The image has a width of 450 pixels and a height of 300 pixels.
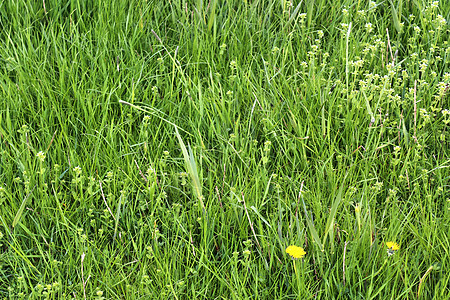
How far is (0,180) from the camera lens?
7.48ft

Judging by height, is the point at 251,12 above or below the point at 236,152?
above

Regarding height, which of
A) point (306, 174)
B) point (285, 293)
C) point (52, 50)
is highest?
point (52, 50)

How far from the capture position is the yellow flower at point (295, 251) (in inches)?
76.9

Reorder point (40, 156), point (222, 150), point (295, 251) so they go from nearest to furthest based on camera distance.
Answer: point (295, 251) → point (40, 156) → point (222, 150)

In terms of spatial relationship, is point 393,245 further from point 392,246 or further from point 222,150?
point 222,150

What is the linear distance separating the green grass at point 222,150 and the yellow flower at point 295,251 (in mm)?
47

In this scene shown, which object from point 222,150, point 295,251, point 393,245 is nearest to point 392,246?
point 393,245

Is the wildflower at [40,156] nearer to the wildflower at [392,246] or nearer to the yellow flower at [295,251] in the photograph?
the yellow flower at [295,251]

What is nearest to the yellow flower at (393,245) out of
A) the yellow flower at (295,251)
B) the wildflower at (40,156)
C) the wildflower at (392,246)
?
the wildflower at (392,246)

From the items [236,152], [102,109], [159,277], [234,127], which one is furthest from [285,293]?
[102,109]

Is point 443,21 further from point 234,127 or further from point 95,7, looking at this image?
point 95,7

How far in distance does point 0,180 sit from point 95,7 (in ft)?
4.07

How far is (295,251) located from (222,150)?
67cm

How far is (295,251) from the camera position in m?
1.97
